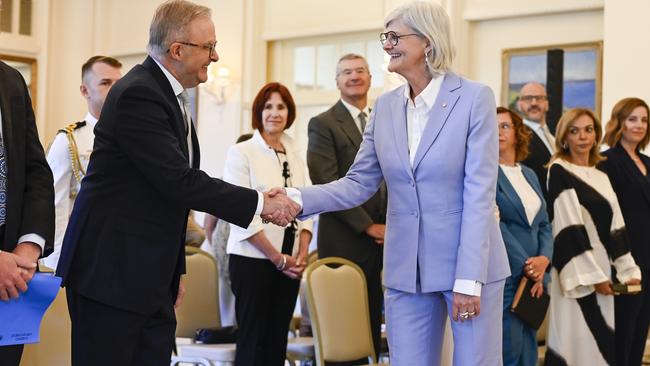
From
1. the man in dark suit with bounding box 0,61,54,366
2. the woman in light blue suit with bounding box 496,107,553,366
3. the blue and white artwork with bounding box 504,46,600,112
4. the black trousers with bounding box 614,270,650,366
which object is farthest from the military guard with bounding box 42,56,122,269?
the blue and white artwork with bounding box 504,46,600,112

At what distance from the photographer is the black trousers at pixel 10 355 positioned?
2.27m

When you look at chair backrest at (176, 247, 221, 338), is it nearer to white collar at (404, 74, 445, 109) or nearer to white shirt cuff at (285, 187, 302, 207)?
white shirt cuff at (285, 187, 302, 207)

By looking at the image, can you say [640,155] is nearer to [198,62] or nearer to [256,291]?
[256,291]

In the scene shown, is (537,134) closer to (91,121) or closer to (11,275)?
(91,121)

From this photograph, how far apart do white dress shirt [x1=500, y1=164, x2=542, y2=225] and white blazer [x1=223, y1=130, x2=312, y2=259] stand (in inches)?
39.8

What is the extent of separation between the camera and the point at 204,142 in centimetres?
966

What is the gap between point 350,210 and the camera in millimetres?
4691

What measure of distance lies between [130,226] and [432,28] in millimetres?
1113

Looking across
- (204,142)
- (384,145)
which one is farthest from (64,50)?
(384,145)

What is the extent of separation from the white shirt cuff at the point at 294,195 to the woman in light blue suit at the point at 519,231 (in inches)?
63.5

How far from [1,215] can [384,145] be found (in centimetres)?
120

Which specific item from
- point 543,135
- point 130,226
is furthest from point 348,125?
point 130,226

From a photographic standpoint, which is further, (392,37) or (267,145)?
(267,145)

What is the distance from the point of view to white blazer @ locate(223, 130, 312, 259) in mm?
4367
